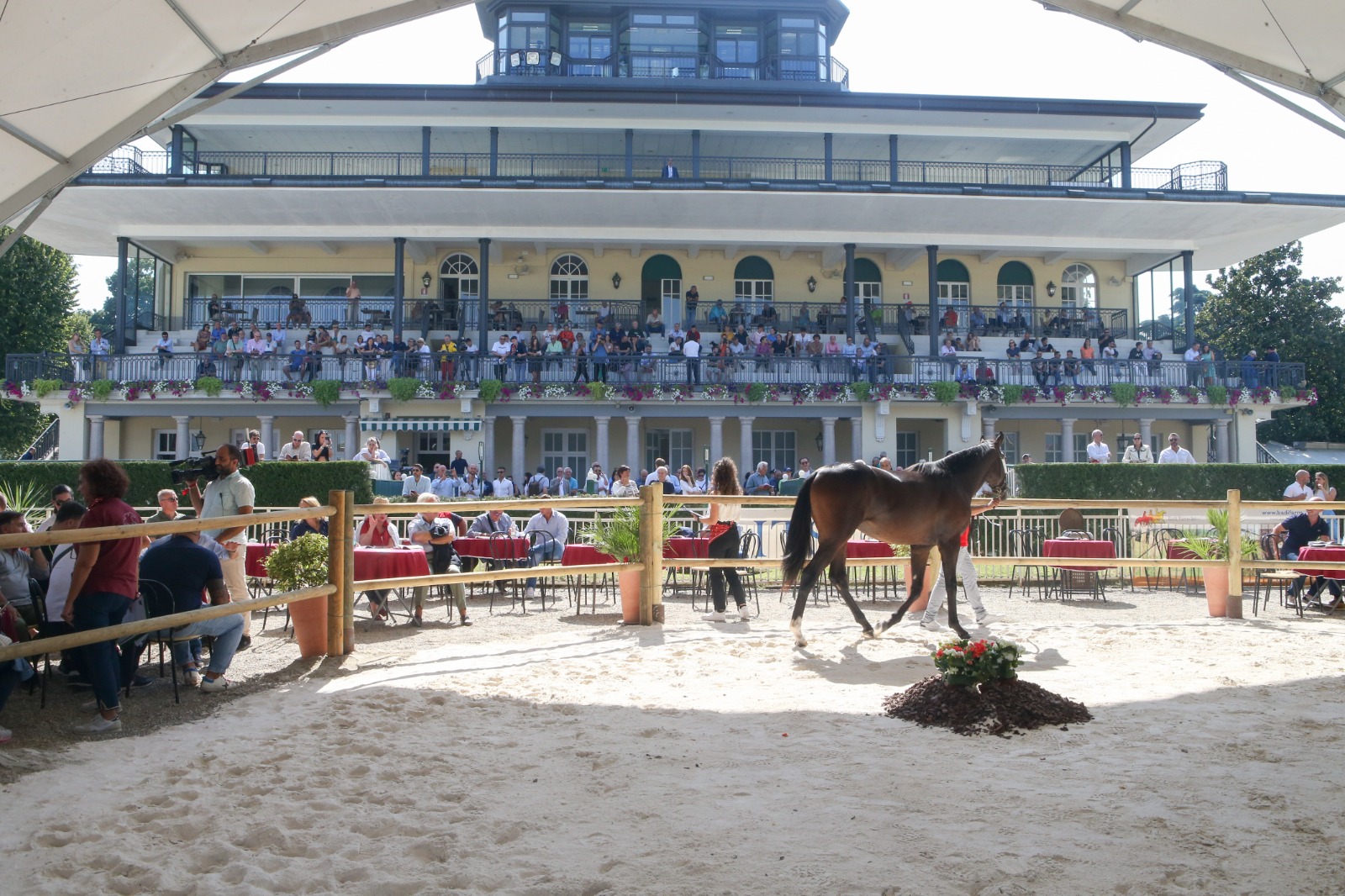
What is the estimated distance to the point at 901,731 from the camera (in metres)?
5.89

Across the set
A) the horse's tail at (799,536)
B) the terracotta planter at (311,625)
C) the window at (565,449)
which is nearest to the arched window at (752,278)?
the window at (565,449)

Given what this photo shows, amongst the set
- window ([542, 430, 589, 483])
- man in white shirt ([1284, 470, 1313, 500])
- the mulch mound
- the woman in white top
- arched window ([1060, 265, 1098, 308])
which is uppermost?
arched window ([1060, 265, 1098, 308])

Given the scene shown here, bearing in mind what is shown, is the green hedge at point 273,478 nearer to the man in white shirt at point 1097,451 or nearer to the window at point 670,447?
the window at point 670,447

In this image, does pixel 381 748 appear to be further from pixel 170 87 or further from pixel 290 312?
pixel 290 312

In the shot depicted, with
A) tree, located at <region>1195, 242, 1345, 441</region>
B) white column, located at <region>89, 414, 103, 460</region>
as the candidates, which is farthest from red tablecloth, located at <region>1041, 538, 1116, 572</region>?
tree, located at <region>1195, 242, 1345, 441</region>

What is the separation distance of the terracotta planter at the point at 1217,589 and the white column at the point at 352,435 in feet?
69.7

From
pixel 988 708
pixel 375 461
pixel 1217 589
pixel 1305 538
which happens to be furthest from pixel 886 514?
pixel 375 461

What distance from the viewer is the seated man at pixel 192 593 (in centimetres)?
693

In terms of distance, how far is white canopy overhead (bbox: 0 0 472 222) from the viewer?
318 inches

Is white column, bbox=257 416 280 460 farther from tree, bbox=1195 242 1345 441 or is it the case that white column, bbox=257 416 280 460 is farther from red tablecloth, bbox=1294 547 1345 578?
tree, bbox=1195 242 1345 441

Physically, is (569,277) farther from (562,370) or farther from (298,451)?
(298,451)

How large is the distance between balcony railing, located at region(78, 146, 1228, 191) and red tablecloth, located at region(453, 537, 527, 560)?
20636 mm

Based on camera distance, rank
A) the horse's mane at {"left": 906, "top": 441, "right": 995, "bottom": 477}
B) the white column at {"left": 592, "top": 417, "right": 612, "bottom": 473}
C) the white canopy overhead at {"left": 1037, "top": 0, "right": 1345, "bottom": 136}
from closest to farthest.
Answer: the white canopy overhead at {"left": 1037, "top": 0, "right": 1345, "bottom": 136}
the horse's mane at {"left": 906, "top": 441, "right": 995, "bottom": 477}
the white column at {"left": 592, "top": 417, "right": 612, "bottom": 473}

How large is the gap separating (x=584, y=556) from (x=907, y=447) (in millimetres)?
21794
